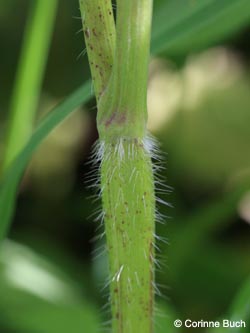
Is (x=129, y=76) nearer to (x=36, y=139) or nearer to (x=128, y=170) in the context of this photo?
(x=128, y=170)

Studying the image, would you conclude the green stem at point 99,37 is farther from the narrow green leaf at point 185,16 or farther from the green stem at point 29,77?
the green stem at point 29,77

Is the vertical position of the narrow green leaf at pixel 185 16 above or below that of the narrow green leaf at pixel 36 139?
above

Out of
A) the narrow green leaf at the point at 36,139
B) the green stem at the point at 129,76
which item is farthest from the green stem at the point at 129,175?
the narrow green leaf at the point at 36,139

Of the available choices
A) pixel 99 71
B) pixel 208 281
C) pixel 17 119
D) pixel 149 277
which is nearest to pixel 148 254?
pixel 149 277

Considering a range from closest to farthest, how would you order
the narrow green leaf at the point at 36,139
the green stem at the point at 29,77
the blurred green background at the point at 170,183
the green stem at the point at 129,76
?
the green stem at the point at 129,76 < the narrow green leaf at the point at 36,139 < the green stem at the point at 29,77 < the blurred green background at the point at 170,183

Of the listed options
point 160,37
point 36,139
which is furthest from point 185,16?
point 36,139

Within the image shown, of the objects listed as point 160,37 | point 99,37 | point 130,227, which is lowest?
point 130,227

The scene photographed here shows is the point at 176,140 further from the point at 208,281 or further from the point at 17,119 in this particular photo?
the point at 17,119
